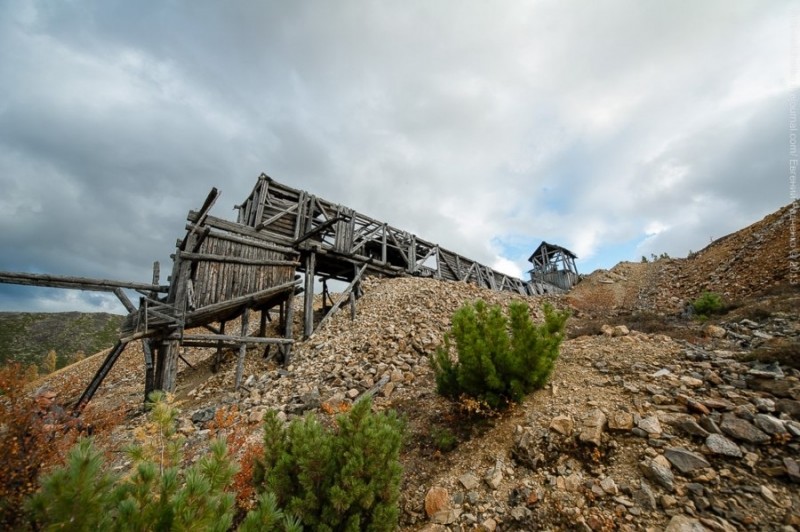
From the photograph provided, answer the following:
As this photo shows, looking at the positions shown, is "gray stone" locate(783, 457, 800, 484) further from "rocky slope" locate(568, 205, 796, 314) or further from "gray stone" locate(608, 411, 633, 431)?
"rocky slope" locate(568, 205, 796, 314)

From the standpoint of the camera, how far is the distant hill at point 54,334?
35531 millimetres

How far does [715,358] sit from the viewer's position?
17.7 ft

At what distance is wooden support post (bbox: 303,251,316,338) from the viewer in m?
12.3

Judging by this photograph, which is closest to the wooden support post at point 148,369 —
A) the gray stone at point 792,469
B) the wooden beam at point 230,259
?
the wooden beam at point 230,259

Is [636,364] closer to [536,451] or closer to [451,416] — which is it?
[536,451]

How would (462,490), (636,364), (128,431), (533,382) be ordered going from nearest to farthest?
(462,490) → (533,382) → (636,364) → (128,431)

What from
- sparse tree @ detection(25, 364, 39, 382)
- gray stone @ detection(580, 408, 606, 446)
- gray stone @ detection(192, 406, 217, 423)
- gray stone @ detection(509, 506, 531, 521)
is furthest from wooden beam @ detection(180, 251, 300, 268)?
gray stone @ detection(580, 408, 606, 446)

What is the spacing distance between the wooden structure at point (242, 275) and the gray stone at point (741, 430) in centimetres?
1006

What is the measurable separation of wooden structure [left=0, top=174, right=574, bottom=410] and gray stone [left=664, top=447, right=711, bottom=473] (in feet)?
32.1

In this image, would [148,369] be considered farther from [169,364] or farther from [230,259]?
[230,259]

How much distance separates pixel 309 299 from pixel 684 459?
1134 cm

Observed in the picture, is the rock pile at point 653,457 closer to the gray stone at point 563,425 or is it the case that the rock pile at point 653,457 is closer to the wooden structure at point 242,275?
the gray stone at point 563,425

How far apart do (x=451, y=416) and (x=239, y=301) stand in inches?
303

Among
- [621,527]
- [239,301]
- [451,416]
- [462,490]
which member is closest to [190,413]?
[239,301]
